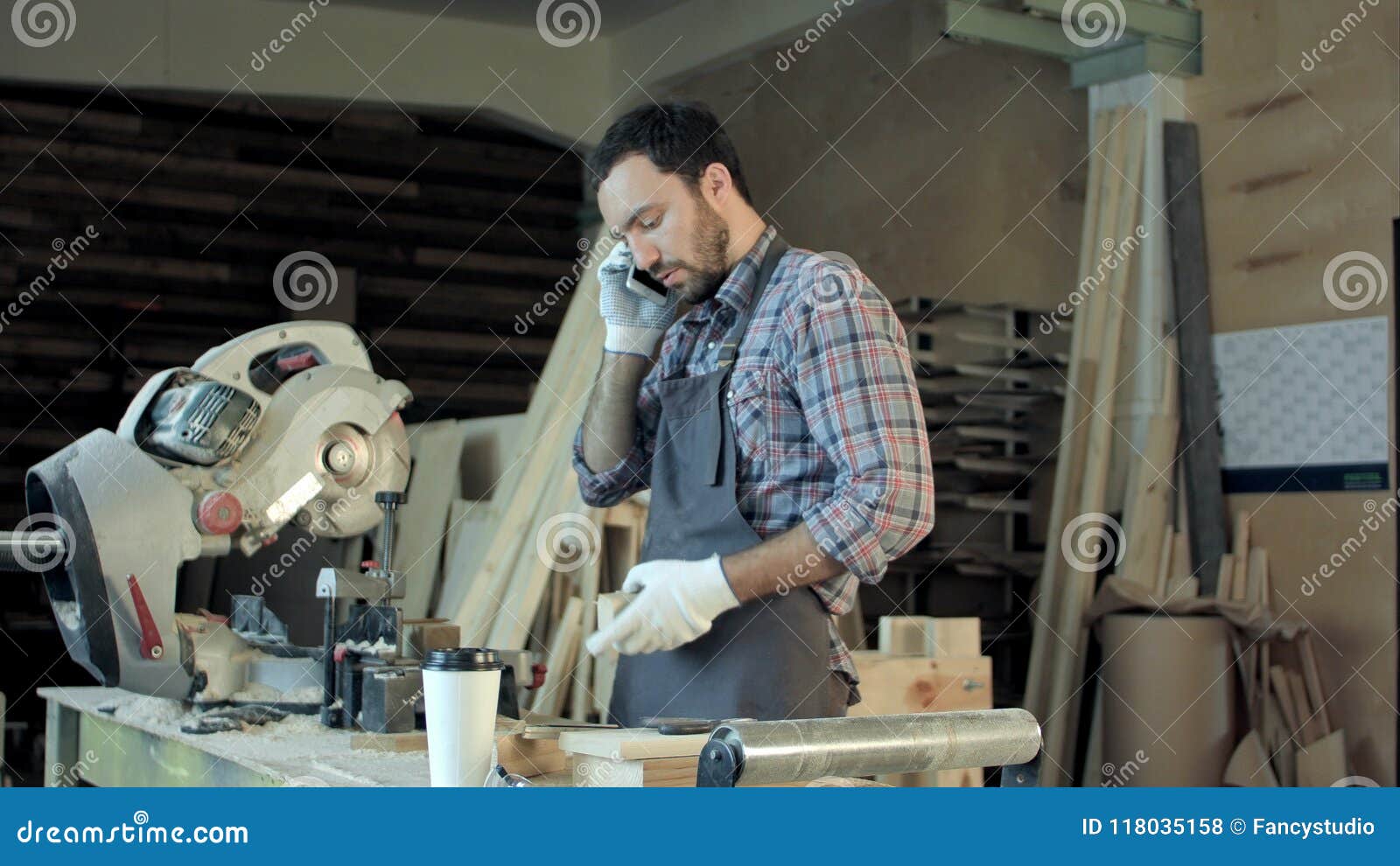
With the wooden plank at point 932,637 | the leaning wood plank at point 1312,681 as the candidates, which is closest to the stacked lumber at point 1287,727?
the leaning wood plank at point 1312,681

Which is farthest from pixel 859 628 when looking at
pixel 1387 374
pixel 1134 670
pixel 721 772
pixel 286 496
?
pixel 721 772

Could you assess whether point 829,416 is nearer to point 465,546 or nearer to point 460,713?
point 460,713

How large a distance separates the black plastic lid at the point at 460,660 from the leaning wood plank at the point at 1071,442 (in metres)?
3.66

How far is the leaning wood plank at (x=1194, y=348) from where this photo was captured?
4.96 m

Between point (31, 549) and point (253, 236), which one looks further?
point (253, 236)

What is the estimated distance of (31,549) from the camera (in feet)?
8.23

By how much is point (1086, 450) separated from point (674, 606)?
3191 millimetres

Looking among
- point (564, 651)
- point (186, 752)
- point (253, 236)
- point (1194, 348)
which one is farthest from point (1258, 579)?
point (253, 236)

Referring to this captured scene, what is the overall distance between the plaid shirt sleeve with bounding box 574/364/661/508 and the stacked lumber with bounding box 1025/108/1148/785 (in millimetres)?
2578

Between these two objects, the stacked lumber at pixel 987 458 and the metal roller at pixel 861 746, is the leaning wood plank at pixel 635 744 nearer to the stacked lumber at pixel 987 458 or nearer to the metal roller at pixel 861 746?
the metal roller at pixel 861 746

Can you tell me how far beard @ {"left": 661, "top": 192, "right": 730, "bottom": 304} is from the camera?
8.28ft

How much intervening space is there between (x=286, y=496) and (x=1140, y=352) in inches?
135

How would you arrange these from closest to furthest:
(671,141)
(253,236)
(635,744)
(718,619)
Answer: (635,744), (718,619), (671,141), (253,236)

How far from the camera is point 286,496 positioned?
8.84ft
